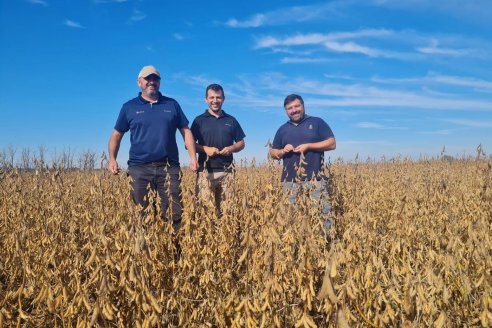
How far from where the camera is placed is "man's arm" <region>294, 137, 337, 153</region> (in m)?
4.41

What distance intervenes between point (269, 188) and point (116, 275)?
1801mm

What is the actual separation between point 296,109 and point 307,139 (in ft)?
1.40

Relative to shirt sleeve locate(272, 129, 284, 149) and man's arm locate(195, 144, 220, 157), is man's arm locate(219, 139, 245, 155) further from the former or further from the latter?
shirt sleeve locate(272, 129, 284, 149)

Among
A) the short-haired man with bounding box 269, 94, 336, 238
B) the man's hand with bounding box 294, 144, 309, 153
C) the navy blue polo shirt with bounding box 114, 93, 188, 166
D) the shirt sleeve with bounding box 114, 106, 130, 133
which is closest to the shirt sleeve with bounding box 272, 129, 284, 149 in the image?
the short-haired man with bounding box 269, 94, 336, 238

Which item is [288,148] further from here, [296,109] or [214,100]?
[214,100]

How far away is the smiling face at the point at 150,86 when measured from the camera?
4145 millimetres

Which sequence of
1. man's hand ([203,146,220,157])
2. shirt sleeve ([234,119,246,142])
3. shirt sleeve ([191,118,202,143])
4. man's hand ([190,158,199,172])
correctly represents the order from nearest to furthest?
man's hand ([190,158,199,172]) → man's hand ([203,146,220,157]) → shirt sleeve ([191,118,202,143]) → shirt sleeve ([234,119,246,142])

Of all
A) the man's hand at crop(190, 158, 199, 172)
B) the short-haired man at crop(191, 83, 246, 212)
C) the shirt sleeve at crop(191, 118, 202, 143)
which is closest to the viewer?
the man's hand at crop(190, 158, 199, 172)

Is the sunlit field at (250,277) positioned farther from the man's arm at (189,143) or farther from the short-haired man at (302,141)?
the short-haired man at (302,141)

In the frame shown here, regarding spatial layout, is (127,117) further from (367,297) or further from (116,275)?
(367,297)

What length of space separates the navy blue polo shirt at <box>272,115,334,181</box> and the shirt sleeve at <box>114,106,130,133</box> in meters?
2.04

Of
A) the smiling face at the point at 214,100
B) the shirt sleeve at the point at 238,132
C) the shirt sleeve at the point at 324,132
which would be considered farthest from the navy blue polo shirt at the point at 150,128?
the shirt sleeve at the point at 324,132

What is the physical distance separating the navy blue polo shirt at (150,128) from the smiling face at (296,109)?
147 cm

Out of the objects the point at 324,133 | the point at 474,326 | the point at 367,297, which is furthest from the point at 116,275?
the point at 324,133
